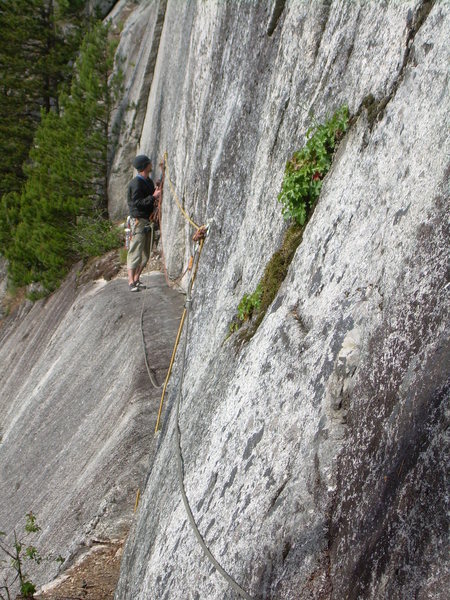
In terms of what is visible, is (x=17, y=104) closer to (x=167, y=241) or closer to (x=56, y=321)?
(x=56, y=321)

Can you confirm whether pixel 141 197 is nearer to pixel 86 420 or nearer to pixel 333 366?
pixel 86 420

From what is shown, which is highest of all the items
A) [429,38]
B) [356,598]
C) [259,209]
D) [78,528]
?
[429,38]

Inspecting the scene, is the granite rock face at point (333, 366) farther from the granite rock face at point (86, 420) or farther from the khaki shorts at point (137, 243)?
the khaki shorts at point (137, 243)

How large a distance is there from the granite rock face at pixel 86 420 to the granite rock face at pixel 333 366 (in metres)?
1.55

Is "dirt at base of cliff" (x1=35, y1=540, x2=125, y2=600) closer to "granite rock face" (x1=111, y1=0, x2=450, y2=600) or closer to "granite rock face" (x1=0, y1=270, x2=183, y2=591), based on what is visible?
"granite rock face" (x1=0, y1=270, x2=183, y2=591)

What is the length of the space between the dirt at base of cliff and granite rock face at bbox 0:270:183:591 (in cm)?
16

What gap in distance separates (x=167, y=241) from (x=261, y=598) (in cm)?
836

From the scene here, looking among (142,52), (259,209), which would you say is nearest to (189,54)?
(259,209)

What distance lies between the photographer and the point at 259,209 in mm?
5188

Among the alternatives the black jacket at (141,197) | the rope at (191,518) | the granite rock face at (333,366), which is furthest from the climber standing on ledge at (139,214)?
the granite rock face at (333,366)

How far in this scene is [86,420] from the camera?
8.52 metres

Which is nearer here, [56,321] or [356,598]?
[356,598]

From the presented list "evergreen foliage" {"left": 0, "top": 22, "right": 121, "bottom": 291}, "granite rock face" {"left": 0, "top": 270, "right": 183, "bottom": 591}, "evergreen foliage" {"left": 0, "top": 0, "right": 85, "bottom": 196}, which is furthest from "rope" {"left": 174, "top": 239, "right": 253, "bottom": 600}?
"evergreen foliage" {"left": 0, "top": 0, "right": 85, "bottom": 196}

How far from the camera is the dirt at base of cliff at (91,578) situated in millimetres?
5863
